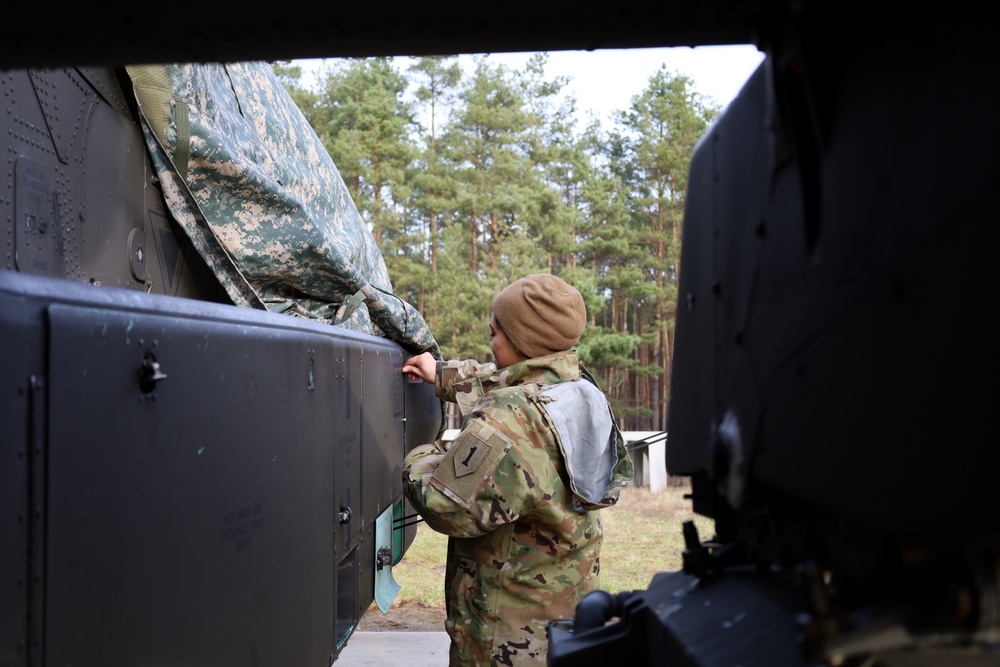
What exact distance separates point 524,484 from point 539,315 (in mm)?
609

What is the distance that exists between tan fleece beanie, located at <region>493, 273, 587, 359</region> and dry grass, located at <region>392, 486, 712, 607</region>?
4232mm

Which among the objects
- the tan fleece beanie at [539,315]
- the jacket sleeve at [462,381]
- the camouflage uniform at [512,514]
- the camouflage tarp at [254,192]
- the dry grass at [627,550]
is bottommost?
the dry grass at [627,550]

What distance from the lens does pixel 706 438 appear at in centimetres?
132

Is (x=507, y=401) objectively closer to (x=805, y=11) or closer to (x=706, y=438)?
(x=706, y=438)

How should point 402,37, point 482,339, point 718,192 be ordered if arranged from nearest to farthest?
point 402,37, point 718,192, point 482,339

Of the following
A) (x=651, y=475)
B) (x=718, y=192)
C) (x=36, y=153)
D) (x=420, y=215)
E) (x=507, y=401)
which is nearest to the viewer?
(x=718, y=192)

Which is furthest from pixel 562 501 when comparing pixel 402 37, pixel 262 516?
pixel 402 37

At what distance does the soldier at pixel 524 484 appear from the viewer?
8.54 feet

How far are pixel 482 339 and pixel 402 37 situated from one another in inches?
676

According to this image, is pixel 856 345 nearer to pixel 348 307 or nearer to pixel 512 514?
pixel 512 514

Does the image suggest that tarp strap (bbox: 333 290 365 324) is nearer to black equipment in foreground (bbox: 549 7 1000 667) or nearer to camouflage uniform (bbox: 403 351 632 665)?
camouflage uniform (bbox: 403 351 632 665)

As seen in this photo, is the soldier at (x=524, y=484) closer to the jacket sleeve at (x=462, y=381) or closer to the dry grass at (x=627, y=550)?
the jacket sleeve at (x=462, y=381)

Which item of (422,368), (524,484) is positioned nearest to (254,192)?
(422,368)

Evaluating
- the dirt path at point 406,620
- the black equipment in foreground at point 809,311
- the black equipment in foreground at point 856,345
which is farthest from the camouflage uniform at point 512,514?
the dirt path at point 406,620
